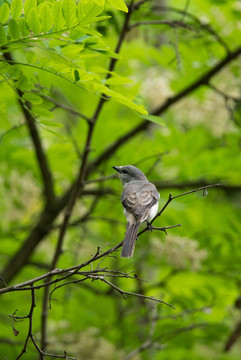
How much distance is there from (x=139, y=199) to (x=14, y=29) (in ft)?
4.02

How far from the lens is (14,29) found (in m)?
2.19

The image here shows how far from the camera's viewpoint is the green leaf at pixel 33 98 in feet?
8.09

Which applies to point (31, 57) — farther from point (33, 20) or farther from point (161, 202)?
point (161, 202)

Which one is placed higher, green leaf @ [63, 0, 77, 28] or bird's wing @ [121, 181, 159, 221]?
green leaf @ [63, 0, 77, 28]

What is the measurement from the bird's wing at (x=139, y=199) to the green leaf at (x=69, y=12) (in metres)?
1.11

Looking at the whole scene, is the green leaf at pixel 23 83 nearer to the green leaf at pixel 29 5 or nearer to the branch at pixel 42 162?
the green leaf at pixel 29 5

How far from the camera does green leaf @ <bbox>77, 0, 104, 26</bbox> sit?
2.13 m

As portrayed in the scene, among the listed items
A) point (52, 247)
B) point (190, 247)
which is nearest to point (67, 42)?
point (190, 247)

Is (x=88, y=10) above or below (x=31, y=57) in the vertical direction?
above

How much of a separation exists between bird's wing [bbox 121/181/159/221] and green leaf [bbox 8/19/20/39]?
115 cm

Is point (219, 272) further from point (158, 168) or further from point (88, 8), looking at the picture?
point (88, 8)

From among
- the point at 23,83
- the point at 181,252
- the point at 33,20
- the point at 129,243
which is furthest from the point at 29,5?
the point at 181,252

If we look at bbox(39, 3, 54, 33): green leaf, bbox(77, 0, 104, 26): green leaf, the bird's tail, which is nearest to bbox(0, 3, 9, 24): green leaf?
bbox(39, 3, 54, 33): green leaf

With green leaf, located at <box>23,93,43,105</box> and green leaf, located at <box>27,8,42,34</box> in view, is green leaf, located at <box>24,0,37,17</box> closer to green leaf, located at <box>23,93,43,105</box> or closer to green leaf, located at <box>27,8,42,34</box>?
green leaf, located at <box>27,8,42,34</box>
